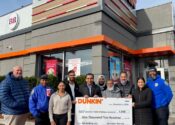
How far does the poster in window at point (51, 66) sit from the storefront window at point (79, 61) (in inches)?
23.4

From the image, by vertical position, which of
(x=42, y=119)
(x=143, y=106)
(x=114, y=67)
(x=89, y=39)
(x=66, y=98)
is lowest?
(x=42, y=119)

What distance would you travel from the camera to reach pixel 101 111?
5.28 m

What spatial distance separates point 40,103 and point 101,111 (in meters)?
1.33

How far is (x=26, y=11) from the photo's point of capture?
1240 cm

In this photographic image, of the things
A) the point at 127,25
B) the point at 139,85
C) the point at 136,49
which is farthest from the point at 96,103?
the point at 136,49

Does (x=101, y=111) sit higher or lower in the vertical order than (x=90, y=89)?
lower

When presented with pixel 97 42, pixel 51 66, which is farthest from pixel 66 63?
pixel 97 42

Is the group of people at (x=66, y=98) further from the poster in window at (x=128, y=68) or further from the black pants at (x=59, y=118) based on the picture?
the poster in window at (x=128, y=68)

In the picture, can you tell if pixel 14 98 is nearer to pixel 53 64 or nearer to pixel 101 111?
pixel 101 111

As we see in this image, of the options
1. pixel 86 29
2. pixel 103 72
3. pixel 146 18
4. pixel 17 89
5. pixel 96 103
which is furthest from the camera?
pixel 146 18

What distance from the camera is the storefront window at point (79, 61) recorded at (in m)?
9.23

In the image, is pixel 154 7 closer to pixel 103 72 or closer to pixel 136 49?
pixel 136 49

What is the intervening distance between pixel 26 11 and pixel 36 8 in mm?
Answer: 1283

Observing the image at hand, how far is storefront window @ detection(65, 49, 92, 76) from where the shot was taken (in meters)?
9.23
